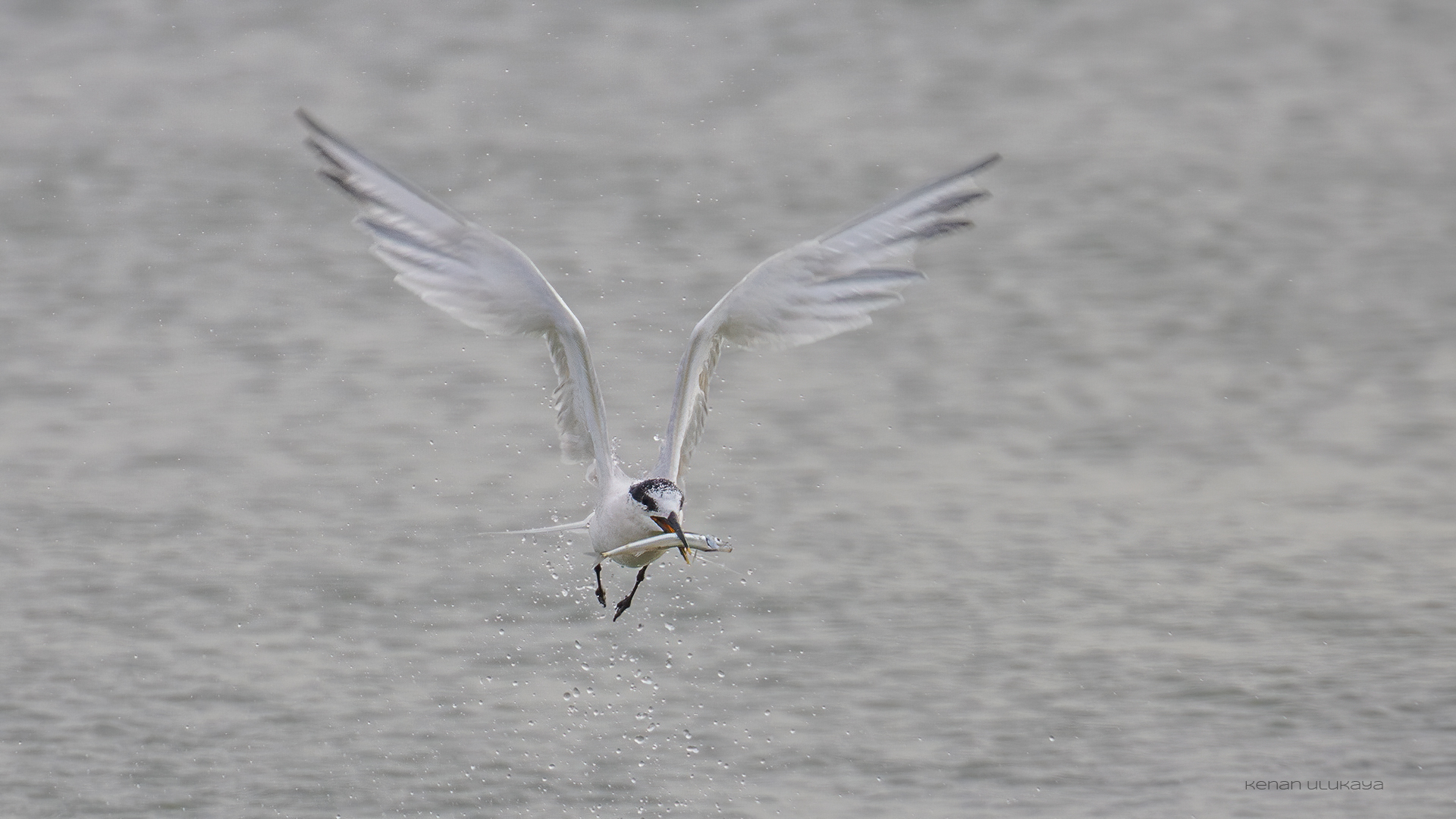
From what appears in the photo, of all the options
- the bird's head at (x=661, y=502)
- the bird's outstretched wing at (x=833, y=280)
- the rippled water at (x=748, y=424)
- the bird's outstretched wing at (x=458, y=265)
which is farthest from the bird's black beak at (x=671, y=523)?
the rippled water at (x=748, y=424)

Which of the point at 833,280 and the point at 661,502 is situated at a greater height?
the point at 833,280

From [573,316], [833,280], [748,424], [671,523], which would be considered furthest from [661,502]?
Result: [748,424]

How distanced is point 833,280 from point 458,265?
1144 millimetres

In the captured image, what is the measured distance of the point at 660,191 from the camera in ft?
43.5

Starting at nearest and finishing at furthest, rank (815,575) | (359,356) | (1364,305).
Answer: (815,575), (359,356), (1364,305)

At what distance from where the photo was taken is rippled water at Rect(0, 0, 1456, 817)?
7652 millimetres

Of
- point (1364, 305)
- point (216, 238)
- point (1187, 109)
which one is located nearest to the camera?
point (1364, 305)

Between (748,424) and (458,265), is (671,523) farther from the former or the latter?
(748,424)

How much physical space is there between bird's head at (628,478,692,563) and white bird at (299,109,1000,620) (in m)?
0.12

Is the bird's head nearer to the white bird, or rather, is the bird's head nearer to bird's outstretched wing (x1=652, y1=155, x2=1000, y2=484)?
the white bird

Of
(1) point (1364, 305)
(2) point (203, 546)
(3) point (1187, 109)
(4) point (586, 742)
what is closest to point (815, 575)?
(4) point (586, 742)

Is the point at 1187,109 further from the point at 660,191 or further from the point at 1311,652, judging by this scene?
the point at 1311,652

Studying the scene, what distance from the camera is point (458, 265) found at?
22.3ft

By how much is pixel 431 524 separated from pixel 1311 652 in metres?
3.57
